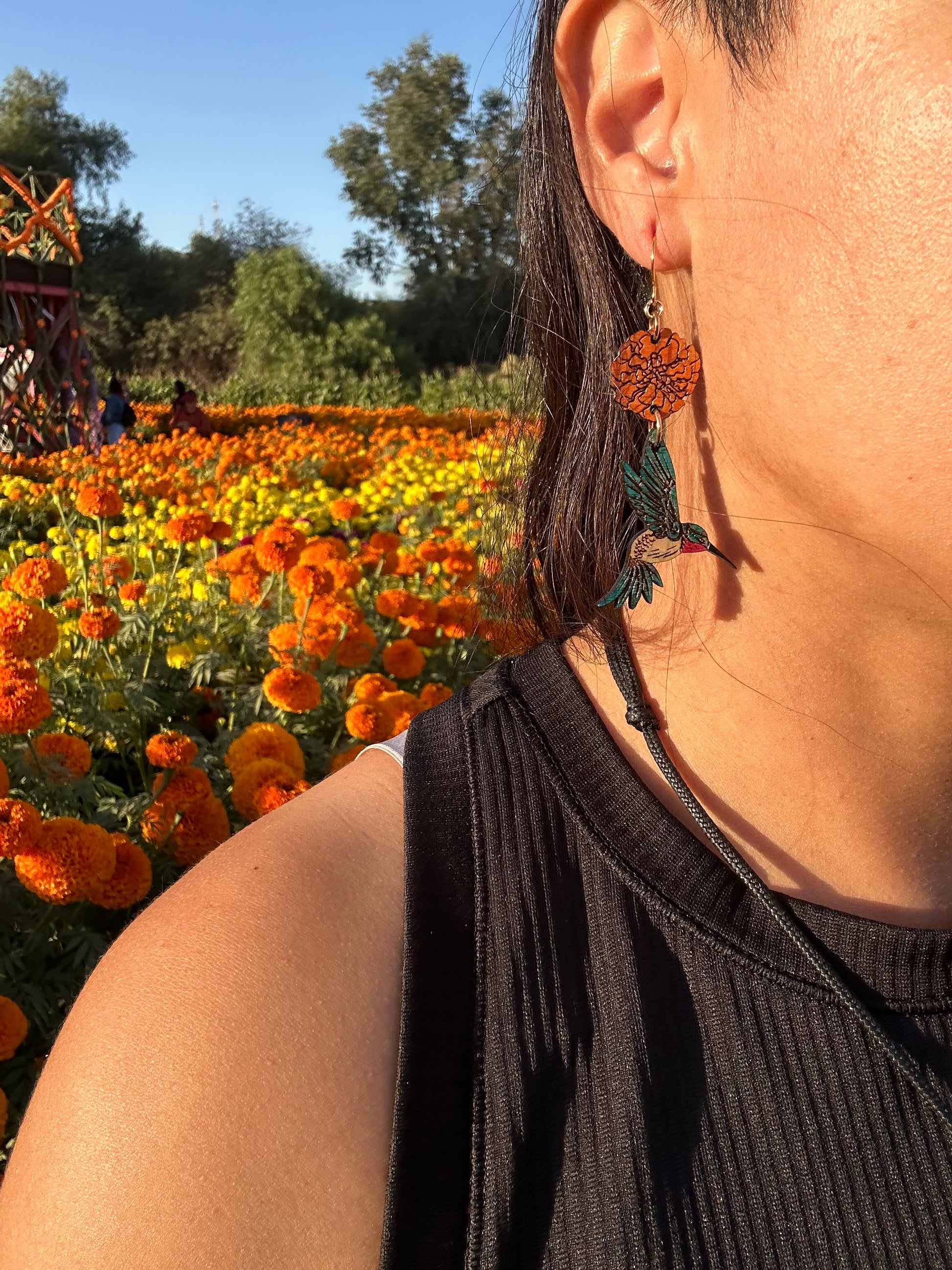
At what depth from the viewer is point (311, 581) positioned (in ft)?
8.71

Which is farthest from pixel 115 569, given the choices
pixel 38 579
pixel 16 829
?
pixel 16 829

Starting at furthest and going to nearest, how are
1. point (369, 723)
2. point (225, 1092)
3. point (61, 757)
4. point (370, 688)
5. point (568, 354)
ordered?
1. point (370, 688)
2. point (369, 723)
3. point (61, 757)
4. point (568, 354)
5. point (225, 1092)

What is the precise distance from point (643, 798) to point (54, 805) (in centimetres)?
154

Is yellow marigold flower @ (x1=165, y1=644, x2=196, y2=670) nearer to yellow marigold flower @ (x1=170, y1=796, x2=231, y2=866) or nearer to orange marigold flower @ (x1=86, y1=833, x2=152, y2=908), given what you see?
yellow marigold flower @ (x1=170, y1=796, x2=231, y2=866)

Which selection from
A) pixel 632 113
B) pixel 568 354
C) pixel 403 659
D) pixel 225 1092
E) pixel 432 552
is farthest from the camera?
pixel 432 552

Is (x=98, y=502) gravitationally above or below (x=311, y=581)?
above

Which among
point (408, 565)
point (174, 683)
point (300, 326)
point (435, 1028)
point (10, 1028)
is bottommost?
point (10, 1028)

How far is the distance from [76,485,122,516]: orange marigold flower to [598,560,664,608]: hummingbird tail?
2.50m

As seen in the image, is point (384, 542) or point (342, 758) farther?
point (384, 542)

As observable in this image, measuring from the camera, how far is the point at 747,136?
2.61 ft

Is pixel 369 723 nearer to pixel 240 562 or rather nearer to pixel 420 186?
pixel 240 562

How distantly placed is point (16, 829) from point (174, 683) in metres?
1.26

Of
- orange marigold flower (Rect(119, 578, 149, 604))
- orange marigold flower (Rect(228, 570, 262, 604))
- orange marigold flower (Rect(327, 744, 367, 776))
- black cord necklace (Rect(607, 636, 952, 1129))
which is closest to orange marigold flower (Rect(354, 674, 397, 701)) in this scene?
orange marigold flower (Rect(327, 744, 367, 776))

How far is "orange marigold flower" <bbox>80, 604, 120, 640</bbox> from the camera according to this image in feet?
8.16
